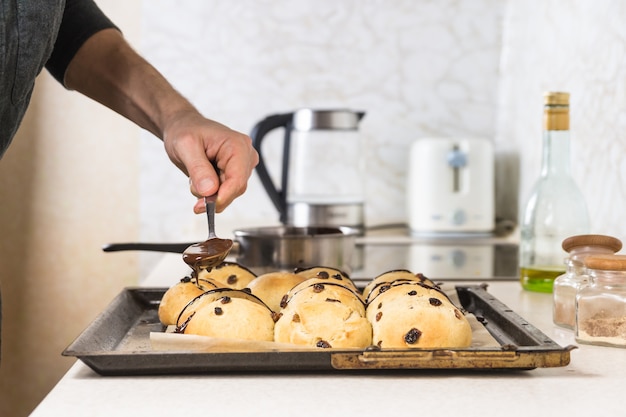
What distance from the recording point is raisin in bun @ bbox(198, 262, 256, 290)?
1076 mm

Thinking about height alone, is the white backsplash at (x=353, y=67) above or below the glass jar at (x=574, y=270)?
above

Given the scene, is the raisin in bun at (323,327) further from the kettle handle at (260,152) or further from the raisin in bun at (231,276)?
the kettle handle at (260,152)

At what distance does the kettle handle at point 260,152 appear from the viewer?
6.55 feet

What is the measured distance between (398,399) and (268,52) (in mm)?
1832

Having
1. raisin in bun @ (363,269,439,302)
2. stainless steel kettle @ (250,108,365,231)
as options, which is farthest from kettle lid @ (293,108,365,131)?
raisin in bun @ (363,269,439,302)

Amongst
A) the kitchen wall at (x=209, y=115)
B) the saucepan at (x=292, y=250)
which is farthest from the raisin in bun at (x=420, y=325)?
the kitchen wall at (x=209, y=115)

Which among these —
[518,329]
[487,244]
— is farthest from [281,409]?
[487,244]

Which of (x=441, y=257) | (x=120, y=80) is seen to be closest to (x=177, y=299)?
(x=120, y=80)

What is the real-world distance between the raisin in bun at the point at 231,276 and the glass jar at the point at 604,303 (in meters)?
0.42

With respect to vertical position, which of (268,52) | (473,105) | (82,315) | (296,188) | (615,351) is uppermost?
(268,52)

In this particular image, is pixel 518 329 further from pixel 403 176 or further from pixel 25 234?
pixel 25 234

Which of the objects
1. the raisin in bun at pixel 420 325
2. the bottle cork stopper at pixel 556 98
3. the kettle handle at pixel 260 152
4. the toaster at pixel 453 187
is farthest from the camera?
the toaster at pixel 453 187

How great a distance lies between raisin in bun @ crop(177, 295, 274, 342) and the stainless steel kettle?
1147mm

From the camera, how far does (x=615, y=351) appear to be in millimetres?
872
